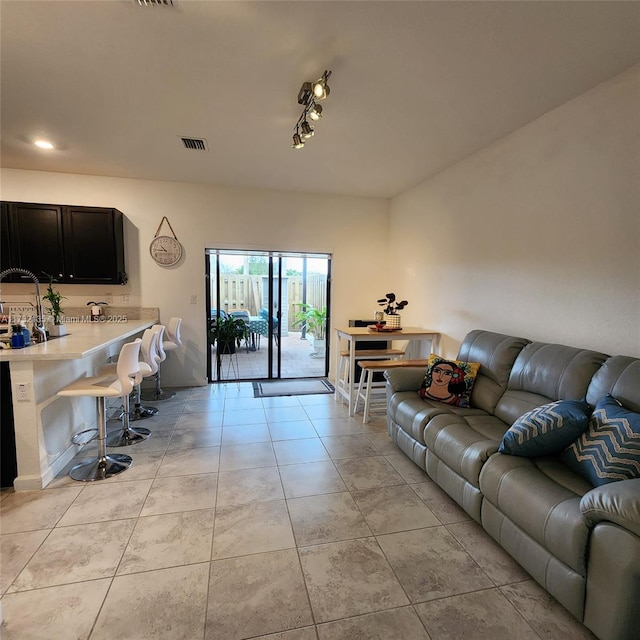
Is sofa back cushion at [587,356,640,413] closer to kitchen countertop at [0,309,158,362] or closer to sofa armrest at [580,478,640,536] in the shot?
sofa armrest at [580,478,640,536]

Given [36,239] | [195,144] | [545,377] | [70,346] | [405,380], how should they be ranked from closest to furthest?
[545,377]
[70,346]
[405,380]
[195,144]
[36,239]

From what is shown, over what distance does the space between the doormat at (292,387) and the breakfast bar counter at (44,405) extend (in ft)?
7.04

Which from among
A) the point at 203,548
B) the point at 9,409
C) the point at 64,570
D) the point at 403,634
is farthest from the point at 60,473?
the point at 403,634

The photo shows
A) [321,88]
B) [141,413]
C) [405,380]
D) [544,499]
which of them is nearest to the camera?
[544,499]

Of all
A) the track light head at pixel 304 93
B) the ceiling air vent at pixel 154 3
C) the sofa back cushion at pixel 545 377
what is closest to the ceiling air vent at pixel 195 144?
the track light head at pixel 304 93

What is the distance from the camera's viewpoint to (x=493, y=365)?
2.85m

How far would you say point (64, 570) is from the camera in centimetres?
177

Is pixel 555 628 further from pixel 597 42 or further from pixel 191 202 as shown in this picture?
pixel 191 202

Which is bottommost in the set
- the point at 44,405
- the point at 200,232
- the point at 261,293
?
the point at 44,405

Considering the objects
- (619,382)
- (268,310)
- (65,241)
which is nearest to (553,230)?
(619,382)

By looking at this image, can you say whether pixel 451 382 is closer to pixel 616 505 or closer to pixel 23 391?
pixel 616 505

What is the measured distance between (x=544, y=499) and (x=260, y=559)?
1465 millimetres

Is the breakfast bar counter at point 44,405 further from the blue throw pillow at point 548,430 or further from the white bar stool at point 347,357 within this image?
the blue throw pillow at point 548,430

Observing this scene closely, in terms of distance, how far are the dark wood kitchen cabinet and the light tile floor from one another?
265cm
